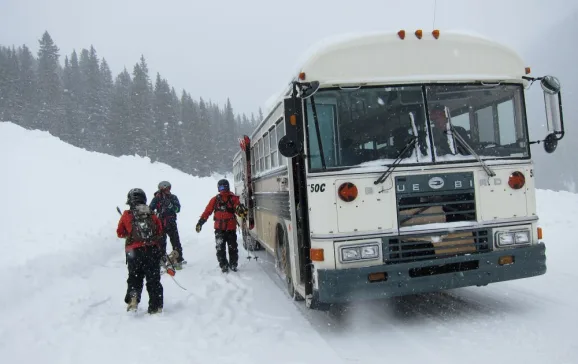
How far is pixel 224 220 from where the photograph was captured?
9133 mm

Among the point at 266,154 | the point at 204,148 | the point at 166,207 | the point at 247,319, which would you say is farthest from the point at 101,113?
the point at 247,319

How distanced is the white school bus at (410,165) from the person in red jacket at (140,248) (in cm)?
211

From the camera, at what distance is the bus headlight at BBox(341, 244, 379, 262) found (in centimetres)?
497

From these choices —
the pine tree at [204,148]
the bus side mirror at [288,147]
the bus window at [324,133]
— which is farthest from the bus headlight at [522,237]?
the pine tree at [204,148]

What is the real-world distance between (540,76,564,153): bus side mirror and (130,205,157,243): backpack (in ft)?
17.1

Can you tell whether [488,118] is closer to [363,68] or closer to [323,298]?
[363,68]

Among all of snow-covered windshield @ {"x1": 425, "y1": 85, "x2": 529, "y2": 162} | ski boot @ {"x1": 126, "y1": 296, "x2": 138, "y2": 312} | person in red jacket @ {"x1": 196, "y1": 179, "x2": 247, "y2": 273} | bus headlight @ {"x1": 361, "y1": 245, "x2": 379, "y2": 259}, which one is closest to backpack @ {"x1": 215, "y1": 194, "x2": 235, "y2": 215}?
person in red jacket @ {"x1": 196, "y1": 179, "x2": 247, "y2": 273}

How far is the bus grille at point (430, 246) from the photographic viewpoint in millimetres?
5043

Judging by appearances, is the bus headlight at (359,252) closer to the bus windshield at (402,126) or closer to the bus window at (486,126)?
the bus windshield at (402,126)

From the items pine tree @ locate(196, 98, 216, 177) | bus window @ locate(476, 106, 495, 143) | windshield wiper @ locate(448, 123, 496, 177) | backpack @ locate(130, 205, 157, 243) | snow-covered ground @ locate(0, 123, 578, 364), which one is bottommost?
snow-covered ground @ locate(0, 123, 578, 364)

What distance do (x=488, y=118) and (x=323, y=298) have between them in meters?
2.91

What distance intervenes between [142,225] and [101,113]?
64.6 metres

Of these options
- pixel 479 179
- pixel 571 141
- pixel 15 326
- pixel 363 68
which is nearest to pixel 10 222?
pixel 15 326

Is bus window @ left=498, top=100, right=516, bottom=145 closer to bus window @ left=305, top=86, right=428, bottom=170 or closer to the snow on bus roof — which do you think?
the snow on bus roof
